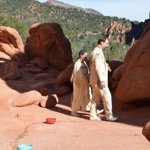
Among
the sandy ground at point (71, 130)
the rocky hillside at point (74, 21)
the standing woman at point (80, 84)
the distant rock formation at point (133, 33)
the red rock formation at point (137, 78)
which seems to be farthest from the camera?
the distant rock formation at point (133, 33)

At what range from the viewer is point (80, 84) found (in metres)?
11.3

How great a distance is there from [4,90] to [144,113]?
4.62 m

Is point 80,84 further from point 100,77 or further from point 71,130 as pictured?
point 71,130

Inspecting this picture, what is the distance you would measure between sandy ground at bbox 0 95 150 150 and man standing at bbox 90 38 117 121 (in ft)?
0.98

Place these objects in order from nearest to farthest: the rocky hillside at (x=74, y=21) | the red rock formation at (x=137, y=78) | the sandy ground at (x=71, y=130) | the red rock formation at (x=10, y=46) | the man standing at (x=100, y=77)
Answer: the sandy ground at (x=71, y=130), the man standing at (x=100, y=77), the red rock formation at (x=137, y=78), the red rock formation at (x=10, y=46), the rocky hillside at (x=74, y=21)

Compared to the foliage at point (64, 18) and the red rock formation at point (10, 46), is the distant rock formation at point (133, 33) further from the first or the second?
the red rock formation at point (10, 46)

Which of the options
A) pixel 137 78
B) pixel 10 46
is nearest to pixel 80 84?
pixel 137 78

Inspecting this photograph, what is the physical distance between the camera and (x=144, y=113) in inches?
437

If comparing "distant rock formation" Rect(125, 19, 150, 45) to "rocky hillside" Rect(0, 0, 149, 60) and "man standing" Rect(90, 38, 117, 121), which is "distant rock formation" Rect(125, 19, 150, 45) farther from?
"man standing" Rect(90, 38, 117, 121)

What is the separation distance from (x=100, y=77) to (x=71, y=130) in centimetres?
159

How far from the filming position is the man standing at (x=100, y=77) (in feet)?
33.2

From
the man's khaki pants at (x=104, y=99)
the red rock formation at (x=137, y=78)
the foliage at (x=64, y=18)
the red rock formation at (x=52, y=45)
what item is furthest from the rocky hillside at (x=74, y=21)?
the man's khaki pants at (x=104, y=99)

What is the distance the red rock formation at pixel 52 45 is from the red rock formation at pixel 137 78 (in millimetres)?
6209

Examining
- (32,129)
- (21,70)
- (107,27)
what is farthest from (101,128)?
(107,27)
